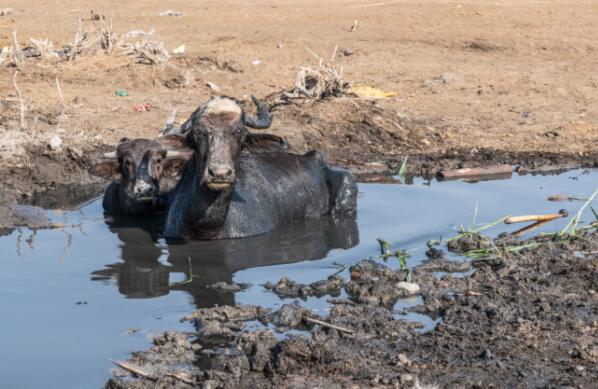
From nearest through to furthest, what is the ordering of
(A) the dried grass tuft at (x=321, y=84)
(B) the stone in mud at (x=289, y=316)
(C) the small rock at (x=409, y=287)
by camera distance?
1. (B) the stone in mud at (x=289, y=316)
2. (C) the small rock at (x=409, y=287)
3. (A) the dried grass tuft at (x=321, y=84)

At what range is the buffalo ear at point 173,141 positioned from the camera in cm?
923

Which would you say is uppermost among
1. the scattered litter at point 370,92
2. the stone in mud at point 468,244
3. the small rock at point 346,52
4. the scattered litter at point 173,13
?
the scattered litter at point 173,13

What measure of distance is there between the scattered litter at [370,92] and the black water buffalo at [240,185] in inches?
148

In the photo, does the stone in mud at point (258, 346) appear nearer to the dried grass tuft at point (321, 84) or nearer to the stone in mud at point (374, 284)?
the stone in mud at point (374, 284)

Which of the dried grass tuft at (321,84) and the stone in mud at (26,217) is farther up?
the dried grass tuft at (321,84)

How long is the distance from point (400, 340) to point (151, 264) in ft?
9.50

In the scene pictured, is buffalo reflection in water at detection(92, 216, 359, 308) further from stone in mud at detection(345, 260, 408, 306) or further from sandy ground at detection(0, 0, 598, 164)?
sandy ground at detection(0, 0, 598, 164)

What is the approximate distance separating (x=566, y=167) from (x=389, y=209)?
2934mm

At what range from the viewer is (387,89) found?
15.7 m

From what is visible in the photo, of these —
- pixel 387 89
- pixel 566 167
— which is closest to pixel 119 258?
pixel 566 167

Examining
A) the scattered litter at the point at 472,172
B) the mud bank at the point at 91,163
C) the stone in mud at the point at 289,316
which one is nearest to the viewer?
the stone in mud at the point at 289,316

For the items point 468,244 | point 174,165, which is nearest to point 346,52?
point 174,165

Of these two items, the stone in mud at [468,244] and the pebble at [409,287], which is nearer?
the pebble at [409,287]

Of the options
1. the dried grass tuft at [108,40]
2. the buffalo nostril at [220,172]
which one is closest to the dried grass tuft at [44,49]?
the dried grass tuft at [108,40]
